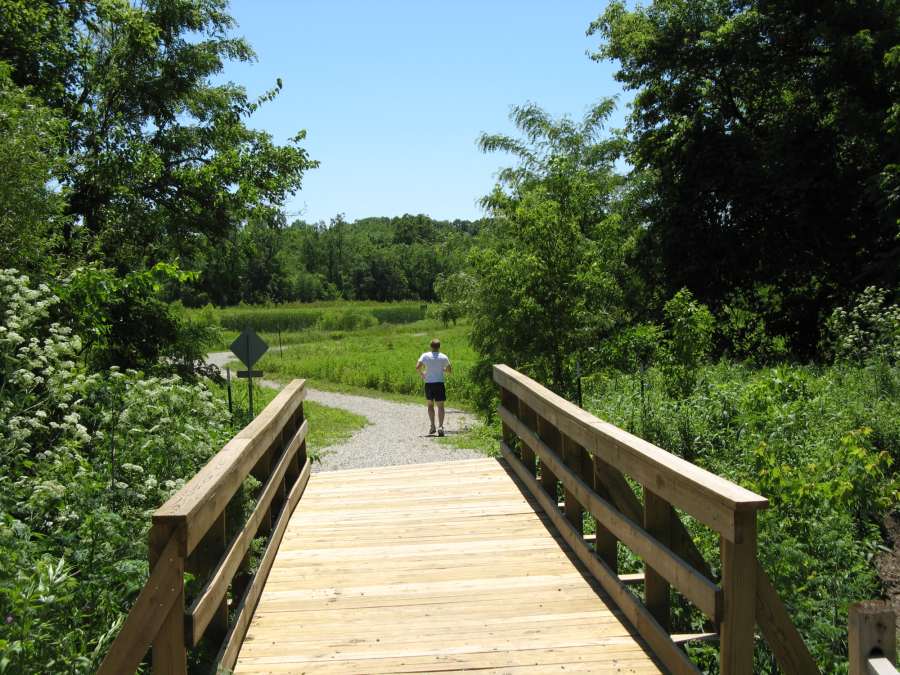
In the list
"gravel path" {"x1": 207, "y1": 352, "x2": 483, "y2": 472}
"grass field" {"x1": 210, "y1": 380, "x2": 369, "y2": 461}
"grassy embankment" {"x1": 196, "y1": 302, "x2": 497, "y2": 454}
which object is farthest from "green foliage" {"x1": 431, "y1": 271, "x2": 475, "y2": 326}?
"grass field" {"x1": 210, "y1": 380, "x2": 369, "y2": 461}

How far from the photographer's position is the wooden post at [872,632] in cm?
220

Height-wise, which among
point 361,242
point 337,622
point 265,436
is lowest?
point 337,622

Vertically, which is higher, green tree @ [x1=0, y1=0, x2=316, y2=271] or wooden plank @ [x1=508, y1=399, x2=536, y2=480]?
green tree @ [x1=0, y1=0, x2=316, y2=271]

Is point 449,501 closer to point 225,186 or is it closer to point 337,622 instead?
point 337,622

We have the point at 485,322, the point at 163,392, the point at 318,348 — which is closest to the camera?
the point at 163,392

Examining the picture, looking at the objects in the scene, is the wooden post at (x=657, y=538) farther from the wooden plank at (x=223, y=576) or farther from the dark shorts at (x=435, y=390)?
the dark shorts at (x=435, y=390)

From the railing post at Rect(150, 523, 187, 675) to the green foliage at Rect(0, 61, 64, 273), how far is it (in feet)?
25.0

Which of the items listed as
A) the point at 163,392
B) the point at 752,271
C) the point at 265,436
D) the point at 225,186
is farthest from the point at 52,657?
the point at 752,271

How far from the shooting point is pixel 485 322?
1527cm

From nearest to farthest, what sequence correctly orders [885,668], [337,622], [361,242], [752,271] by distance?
[885,668] < [337,622] < [752,271] < [361,242]

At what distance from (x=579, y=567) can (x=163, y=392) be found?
3030 mm

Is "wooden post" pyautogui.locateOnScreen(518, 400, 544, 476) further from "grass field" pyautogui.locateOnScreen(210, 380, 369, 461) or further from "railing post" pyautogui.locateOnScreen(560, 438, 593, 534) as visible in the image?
"grass field" pyautogui.locateOnScreen(210, 380, 369, 461)

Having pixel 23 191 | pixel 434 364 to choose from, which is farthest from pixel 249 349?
pixel 23 191

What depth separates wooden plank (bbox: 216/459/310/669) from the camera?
3.74 metres
